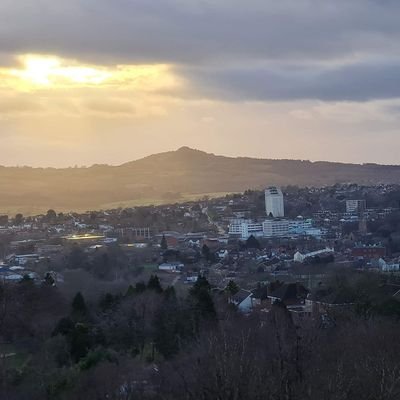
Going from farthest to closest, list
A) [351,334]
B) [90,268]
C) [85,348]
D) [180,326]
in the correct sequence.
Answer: [90,268]
[180,326]
[85,348]
[351,334]

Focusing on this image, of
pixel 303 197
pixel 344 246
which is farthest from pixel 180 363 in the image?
pixel 303 197

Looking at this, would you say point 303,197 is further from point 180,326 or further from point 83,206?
point 180,326

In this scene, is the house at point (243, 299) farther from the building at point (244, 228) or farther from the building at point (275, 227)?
the building at point (275, 227)

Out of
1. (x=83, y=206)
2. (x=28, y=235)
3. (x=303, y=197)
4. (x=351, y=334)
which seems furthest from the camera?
(x=83, y=206)

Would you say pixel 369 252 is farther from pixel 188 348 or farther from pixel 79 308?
pixel 188 348

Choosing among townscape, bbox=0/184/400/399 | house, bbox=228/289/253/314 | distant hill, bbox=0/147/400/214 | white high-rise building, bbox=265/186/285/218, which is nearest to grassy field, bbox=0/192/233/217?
distant hill, bbox=0/147/400/214

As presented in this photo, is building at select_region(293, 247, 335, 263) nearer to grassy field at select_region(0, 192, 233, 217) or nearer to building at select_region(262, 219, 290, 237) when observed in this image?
building at select_region(262, 219, 290, 237)

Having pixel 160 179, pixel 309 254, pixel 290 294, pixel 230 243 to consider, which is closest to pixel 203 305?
pixel 290 294
